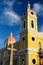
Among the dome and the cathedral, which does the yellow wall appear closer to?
the cathedral

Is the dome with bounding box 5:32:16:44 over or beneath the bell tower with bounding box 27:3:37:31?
beneath

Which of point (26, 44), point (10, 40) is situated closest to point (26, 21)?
point (26, 44)

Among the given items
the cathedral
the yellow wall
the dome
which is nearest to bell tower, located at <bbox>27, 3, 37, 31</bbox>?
the cathedral

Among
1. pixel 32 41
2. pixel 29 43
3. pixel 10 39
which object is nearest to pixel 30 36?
pixel 32 41

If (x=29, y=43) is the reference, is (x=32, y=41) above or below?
above

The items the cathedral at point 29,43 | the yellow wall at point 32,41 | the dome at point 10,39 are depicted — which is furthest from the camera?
the dome at point 10,39

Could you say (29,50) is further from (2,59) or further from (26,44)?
(2,59)

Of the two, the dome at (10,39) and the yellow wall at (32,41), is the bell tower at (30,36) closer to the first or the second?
the yellow wall at (32,41)

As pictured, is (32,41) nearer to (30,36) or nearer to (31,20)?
(30,36)

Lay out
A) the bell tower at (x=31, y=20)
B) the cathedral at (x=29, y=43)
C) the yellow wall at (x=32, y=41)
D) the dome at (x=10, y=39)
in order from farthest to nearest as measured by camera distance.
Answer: the dome at (x=10, y=39)
the bell tower at (x=31, y=20)
the yellow wall at (x=32, y=41)
the cathedral at (x=29, y=43)

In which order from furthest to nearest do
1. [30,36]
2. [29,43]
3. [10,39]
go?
[10,39] < [30,36] < [29,43]

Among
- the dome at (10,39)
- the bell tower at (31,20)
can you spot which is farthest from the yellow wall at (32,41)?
the dome at (10,39)

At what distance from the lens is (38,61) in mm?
38062

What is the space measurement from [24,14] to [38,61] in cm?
1071
